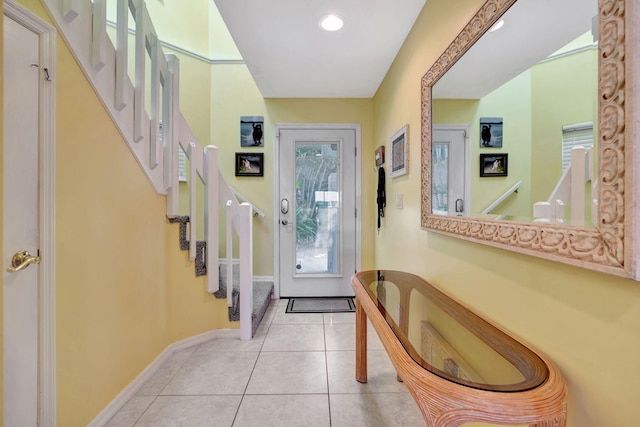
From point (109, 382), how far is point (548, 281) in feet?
6.50

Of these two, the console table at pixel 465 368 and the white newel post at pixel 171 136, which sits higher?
the white newel post at pixel 171 136

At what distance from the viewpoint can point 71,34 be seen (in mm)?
1128

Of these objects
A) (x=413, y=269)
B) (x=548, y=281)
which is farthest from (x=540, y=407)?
(x=413, y=269)

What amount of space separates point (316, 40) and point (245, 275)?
1916 millimetres

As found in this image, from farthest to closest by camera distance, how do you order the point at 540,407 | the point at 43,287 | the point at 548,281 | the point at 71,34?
the point at 71,34 < the point at 43,287 < the point at 548,281 < the point at 540,407

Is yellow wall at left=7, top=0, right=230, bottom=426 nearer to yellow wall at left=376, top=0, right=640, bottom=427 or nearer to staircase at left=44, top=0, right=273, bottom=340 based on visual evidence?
staircase at left=44, top=0, right=273, bottom=340

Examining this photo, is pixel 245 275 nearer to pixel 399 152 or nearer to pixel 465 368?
pixel 399 152

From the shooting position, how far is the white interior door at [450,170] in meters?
1.20

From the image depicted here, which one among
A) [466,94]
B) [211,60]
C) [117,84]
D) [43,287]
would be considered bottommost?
[43,287]

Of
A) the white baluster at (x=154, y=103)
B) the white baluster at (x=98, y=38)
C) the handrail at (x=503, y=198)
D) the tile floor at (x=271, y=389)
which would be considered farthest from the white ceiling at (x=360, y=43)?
the tile floor at (x=271, y=389)

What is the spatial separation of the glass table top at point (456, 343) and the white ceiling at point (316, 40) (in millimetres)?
1726

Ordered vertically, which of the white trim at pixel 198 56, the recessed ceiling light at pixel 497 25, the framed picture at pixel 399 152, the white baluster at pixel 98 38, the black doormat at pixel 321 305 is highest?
the white trim at pixel 198 56

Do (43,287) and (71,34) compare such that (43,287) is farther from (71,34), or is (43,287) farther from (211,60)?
(211,60)

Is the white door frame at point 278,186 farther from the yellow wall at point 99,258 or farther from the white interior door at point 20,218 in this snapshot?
the white interior door at point 20,218
